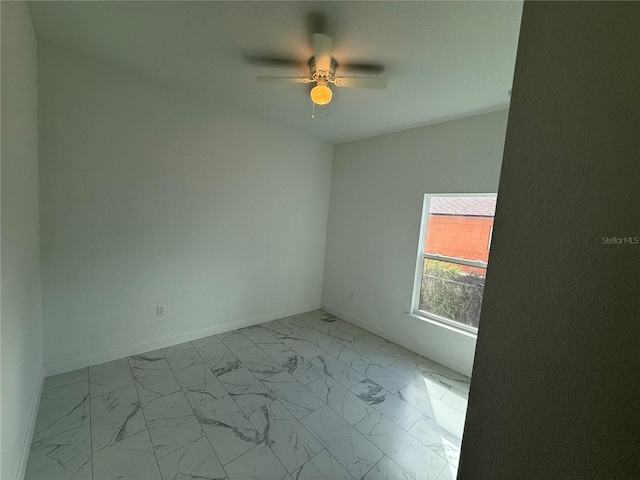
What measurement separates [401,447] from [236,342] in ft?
6.52

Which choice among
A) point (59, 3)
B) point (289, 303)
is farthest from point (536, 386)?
point (289, 303)

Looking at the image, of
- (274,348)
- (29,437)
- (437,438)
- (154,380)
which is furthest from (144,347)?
(437,438)

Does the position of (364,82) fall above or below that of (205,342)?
above

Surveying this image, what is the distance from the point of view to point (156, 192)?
265 cm

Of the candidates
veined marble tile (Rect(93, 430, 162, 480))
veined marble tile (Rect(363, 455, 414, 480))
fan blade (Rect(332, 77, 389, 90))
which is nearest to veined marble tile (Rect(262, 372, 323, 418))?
veined marble tile (Rect(363, 455, 414, 480))

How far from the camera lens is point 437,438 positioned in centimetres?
194

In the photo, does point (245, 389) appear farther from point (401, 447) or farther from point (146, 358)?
point (401, 447)

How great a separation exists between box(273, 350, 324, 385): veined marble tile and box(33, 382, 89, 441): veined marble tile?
152 centimetres

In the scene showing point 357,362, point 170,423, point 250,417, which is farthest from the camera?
point 357,362

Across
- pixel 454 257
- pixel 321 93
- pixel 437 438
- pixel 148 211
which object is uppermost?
pixel 321 93

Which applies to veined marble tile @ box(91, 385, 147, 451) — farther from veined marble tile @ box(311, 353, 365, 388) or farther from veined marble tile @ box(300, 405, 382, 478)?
veined marble tile @ box(311, 353, 365, 388)

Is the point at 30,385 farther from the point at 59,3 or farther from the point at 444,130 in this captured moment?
the point at 444,130

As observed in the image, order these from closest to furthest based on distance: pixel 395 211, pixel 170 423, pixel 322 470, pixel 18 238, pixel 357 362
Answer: pixel 18 238, pixel 322 470, pixel 170 423, pixel 357 362, pixel 395 211

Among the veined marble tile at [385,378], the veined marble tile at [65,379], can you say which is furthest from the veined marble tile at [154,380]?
the veined marble tile at [385,378]
